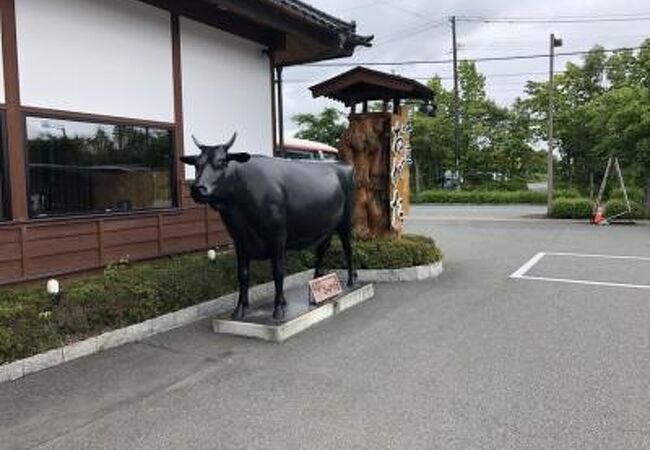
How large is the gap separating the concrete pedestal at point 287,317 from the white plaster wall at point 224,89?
251 centimetres

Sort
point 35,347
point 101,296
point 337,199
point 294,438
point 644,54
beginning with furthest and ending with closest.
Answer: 1. point 644,54
2. point 337,199
3. point 101,296
4. point 35,347
5. point 294,438

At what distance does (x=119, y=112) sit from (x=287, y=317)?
10.6 feet

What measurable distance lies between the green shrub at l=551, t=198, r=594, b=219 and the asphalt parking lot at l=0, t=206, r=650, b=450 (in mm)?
14507

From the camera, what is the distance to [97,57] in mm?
7004

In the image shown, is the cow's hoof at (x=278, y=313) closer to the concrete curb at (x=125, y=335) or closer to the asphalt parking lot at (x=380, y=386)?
the asphalt parking lot at (x=380, y=386)

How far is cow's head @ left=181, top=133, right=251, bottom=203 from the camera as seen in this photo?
5.72 meters

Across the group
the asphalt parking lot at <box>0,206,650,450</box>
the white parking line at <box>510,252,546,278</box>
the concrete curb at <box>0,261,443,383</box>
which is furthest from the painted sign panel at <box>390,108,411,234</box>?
the asphalt parking lot at <box>0,206,650,450</box>

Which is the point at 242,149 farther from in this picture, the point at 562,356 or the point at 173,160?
the point at 562,356

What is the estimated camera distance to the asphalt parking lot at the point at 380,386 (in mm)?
3916

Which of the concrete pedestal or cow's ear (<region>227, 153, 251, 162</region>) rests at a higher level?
cow's ear (<region>227, 153, 251, 162</region>)

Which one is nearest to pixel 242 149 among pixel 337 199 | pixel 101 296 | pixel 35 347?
pixel 337 199

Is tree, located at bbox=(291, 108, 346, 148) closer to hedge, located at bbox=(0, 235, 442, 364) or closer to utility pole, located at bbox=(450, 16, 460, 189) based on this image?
utility pole, located at bbox=(450, 16, 460, 189)

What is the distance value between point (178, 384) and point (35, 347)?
4.30 ft

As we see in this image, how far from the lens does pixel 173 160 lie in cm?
817
